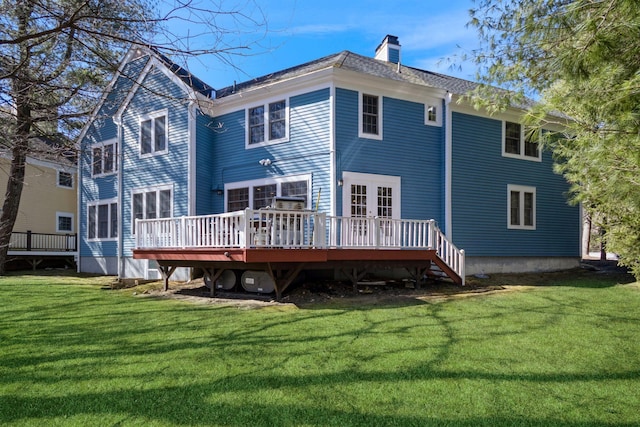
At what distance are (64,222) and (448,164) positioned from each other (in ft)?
63.6

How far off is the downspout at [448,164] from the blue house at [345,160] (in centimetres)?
3

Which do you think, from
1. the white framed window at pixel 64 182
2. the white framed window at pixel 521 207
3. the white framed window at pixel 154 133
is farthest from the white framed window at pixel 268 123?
the white framed window at pixel 64 182

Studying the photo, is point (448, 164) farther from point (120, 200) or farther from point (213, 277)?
point (120, 200)

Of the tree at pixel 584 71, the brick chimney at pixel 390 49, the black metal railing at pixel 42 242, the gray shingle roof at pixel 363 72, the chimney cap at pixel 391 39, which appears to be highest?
the chimney cap at pixel 391 39

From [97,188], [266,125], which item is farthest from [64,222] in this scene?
[266,125]

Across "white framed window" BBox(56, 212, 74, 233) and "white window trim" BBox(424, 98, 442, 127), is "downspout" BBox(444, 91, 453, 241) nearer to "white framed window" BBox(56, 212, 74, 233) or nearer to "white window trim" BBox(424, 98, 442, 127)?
"white window trim" BBox(424, 98, 442, 127)

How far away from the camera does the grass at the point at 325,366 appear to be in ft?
10.9

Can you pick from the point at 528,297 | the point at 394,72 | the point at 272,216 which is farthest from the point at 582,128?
the point at 394,72

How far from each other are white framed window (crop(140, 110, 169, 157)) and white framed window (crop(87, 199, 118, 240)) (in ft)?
8.87

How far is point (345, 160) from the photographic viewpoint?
435 inches

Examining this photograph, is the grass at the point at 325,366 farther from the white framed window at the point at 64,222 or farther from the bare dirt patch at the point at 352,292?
the white framed window at the point at 64,222

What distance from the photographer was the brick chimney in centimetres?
1443

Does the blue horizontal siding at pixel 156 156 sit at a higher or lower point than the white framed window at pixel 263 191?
higher

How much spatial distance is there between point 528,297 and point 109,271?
13992mm
